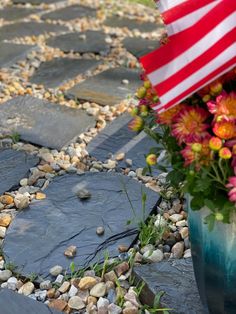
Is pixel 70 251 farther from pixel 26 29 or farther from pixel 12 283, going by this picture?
pixel 26 29

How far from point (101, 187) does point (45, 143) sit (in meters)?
0.45

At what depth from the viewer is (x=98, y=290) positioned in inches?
71.8

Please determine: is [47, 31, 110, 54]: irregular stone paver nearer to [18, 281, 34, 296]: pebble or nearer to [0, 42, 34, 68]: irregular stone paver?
[0, 42, 34, 68]: irregular stone paver

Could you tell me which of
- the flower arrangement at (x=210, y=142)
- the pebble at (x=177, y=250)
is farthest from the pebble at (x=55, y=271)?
the flower arrangement at (x=210, y=142)

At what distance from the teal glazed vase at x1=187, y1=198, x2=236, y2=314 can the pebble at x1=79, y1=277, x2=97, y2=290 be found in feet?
1.25

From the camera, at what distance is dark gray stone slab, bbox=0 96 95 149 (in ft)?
8.89

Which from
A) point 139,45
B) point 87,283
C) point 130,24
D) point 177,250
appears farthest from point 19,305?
point 130,24

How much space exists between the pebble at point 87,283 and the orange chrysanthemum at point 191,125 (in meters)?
0.70

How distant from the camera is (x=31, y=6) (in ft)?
15.7

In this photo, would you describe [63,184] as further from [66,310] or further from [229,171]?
[229,171]

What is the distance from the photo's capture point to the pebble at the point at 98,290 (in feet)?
5.97

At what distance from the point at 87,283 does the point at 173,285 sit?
0.87 ft

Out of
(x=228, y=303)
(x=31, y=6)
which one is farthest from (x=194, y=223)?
(x=31, y=6)

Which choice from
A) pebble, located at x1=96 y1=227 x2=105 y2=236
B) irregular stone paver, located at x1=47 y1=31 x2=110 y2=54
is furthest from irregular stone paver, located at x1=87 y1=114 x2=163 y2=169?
irregular stone paver, located at x1=47 y1=31 x2=110 y2=54
